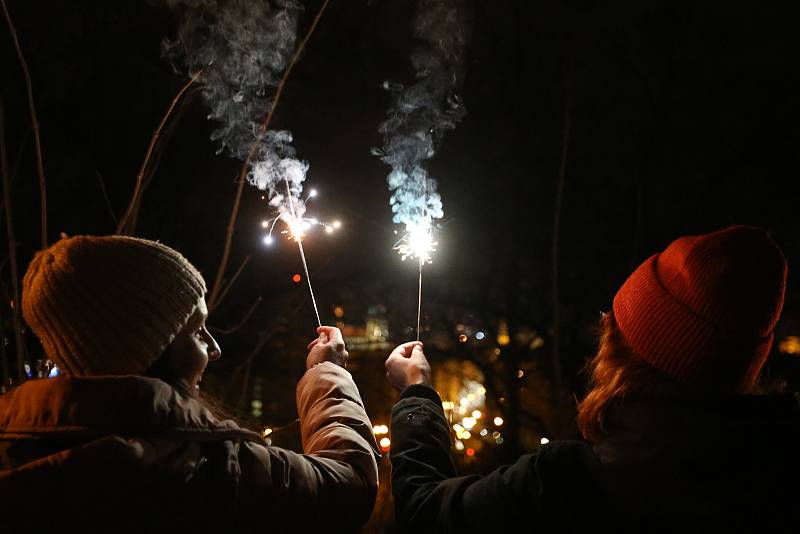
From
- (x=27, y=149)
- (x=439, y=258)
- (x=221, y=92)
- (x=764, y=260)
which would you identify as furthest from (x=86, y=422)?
(x=439, y=258)

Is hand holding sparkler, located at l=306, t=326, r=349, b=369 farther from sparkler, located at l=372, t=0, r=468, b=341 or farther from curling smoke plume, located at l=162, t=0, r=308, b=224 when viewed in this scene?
sparkler, located at l=372, t=0, r=468, b=341

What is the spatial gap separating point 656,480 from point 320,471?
0.93 metres

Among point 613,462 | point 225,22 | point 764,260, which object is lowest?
point 613,462

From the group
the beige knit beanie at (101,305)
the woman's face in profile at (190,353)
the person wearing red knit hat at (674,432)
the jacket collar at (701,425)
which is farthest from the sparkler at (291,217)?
the jacket collar at (701,425)

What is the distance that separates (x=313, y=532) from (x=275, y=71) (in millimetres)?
3726

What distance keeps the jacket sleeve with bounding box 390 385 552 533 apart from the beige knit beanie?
872 mm

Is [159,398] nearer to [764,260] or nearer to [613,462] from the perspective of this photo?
[613,462]

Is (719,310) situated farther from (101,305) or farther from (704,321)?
(101,305)

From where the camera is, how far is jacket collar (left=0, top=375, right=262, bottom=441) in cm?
132

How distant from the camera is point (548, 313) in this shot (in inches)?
511

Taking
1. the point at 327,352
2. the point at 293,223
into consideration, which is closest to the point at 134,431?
the point at 327,352

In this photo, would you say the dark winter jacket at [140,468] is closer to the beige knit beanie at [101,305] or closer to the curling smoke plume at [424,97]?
the beige knit beanie at [101,305]

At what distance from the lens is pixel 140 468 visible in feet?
4.18

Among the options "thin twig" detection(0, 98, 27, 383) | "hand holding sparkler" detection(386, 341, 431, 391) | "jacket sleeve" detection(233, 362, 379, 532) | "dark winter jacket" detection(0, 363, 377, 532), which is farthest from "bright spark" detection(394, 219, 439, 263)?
"thin twig" detection(0, 98, 27, 383)
